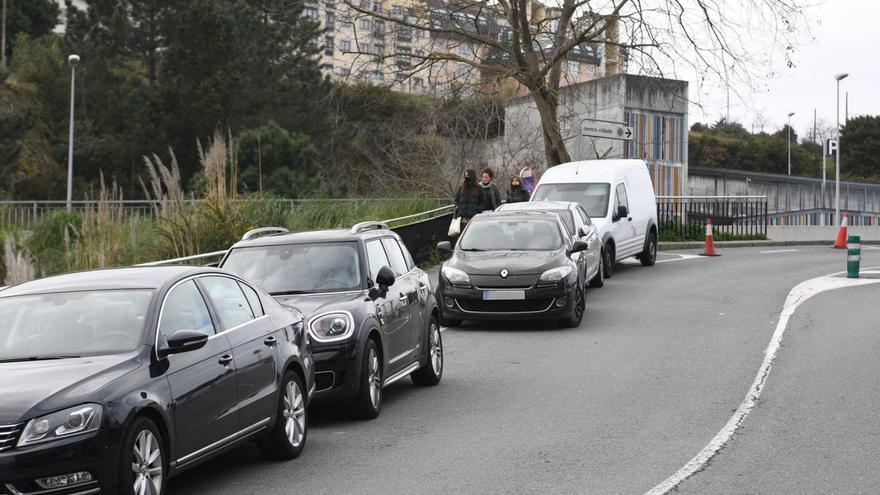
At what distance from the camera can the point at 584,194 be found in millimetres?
A: 24750

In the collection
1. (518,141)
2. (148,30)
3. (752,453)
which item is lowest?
(752,453)

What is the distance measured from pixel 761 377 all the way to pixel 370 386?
4.34 meters

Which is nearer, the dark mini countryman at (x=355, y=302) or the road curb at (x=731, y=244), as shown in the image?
the dark mini countryman at (x=355, y=302)

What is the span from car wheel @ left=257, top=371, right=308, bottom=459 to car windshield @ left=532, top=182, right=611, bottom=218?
15806mm

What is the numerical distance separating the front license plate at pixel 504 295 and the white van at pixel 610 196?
7039mm

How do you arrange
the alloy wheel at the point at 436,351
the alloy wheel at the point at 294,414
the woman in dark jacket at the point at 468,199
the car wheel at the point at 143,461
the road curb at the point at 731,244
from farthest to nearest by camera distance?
the road curb at the point at 731,244 → the woman in dark jacket at the point at 468,199 → the alloy wheel at the point at 436,351 → the alloy wheel at the point at 294,414 → the car wheel at the point at 143,461

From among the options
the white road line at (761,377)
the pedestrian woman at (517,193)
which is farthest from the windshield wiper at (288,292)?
the pedestrian woman at (517,193)

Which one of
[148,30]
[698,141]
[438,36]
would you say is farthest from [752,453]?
[698,141]

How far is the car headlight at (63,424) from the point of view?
604cm

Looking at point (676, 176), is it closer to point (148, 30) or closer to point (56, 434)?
point (148, 30)

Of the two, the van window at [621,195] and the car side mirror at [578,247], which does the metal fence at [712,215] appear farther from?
the car side mirror at [578,247]

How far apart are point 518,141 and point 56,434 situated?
3645cm

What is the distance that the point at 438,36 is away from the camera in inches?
1308

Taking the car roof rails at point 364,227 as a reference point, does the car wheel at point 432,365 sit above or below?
below
